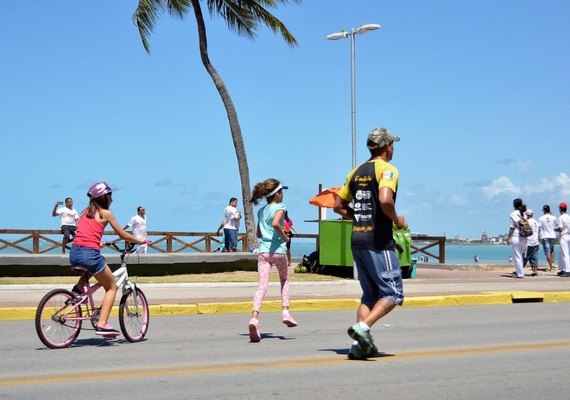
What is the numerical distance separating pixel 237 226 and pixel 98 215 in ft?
57.9

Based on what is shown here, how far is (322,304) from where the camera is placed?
14.4 m

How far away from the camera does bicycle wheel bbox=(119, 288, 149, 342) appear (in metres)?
9.70

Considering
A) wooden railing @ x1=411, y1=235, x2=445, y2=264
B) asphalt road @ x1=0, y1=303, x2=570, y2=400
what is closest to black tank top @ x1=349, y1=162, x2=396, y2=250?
asphalt road @ x1=0, y1=303, x2=570, y2=400

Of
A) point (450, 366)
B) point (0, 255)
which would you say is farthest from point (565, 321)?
point (0, 255)

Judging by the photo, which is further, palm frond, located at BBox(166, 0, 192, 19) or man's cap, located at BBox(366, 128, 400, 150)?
palm frond, located at BBox(166, 0, 192, 19)

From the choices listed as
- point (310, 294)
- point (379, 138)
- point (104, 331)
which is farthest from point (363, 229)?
point (310, 294)

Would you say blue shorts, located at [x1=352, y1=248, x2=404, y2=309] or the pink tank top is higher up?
the pink tank top

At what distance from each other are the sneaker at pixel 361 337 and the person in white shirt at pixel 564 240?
16.7m

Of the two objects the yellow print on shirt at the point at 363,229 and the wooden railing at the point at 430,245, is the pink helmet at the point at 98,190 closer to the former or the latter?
the yellow print on shirt at the point at 363,229

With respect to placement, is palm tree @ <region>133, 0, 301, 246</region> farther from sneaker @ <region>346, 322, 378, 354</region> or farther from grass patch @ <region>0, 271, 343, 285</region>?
sneaker @ <region>346, 322, 378, 354</region>

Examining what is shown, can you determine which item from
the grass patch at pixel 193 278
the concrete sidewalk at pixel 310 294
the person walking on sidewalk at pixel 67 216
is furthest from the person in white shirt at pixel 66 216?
the concrete sidewalk at pixel 310 294

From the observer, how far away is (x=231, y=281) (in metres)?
20.1

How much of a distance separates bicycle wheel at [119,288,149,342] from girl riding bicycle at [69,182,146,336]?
0.88ft

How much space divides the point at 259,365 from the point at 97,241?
2.29 m
